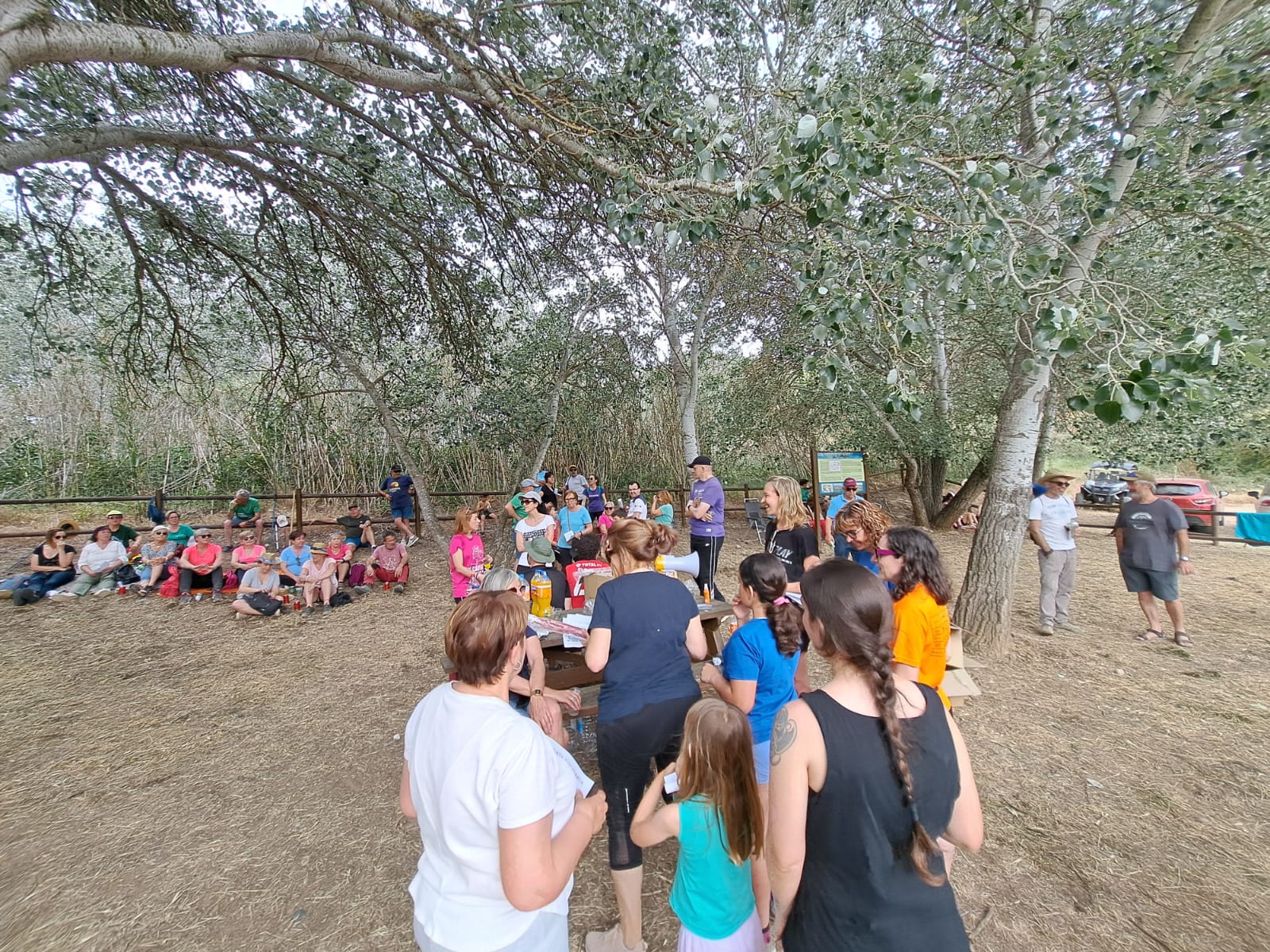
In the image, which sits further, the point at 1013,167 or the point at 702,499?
the point at 702,499

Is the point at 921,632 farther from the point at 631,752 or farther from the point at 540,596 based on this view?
the point at 540,596

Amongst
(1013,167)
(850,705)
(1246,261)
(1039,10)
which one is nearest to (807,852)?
(850,705)

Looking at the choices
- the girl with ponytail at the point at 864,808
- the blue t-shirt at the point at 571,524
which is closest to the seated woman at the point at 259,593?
the blue t-shirt at the point at 571,524

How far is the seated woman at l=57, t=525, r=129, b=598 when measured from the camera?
6.89 m

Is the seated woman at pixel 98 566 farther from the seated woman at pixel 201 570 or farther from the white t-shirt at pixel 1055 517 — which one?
the white t-shirt at pixel 1055 517

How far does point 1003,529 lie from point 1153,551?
1.26m

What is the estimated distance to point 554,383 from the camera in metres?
8.55

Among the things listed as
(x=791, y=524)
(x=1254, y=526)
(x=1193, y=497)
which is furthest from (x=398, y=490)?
(x=1193, y=497)

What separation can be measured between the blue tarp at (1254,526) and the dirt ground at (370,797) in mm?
5632

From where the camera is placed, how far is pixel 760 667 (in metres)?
1.95

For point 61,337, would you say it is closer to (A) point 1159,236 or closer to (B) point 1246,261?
(B) point 1246,261

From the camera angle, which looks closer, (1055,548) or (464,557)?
(464,557)

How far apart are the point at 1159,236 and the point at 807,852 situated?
25.2 ft

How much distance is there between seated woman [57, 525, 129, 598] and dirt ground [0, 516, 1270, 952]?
2.08 metres
